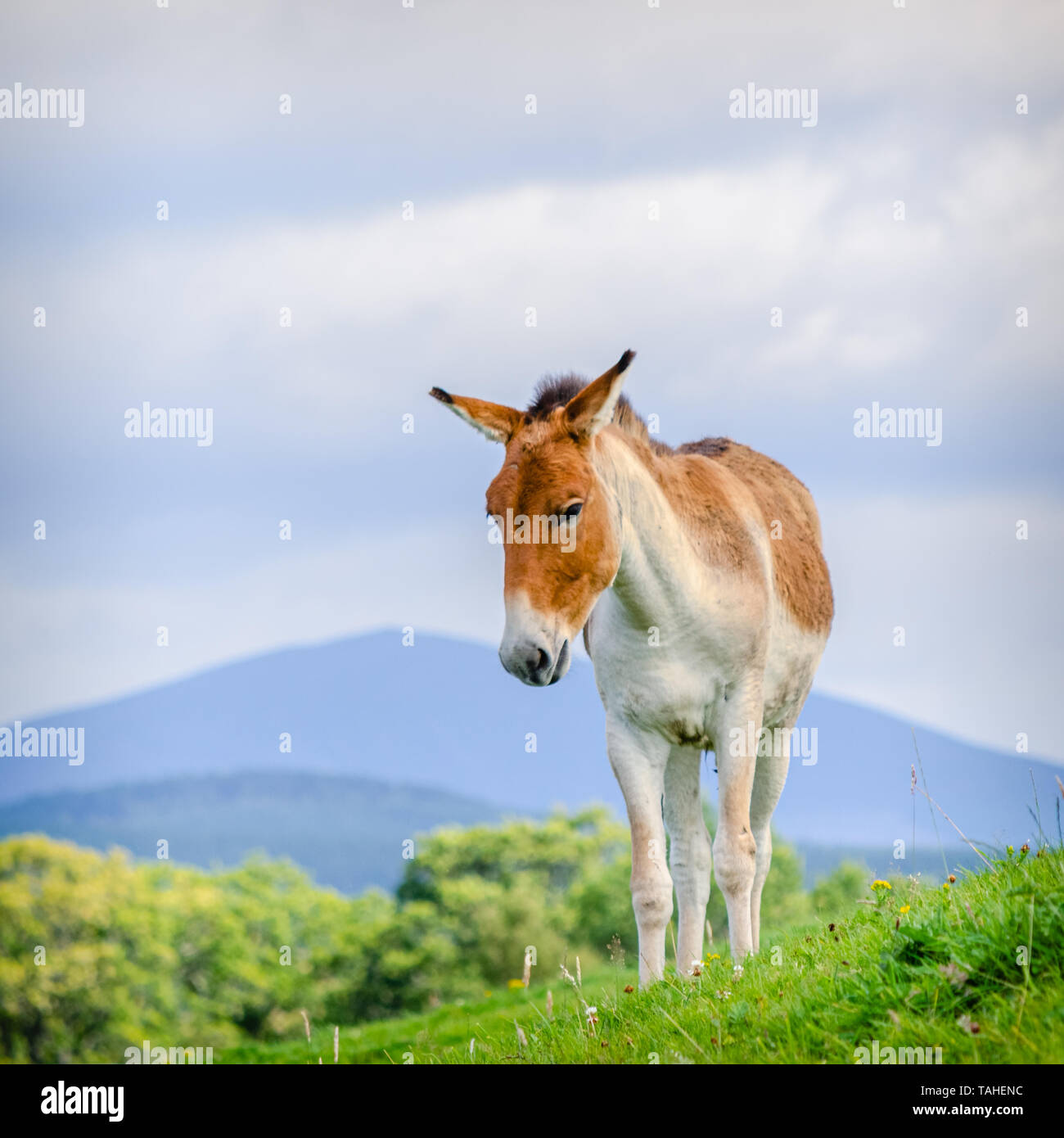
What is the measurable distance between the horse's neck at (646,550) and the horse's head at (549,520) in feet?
1.14

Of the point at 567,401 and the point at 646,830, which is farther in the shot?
the point at 646,830

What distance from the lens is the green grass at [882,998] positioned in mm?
4984

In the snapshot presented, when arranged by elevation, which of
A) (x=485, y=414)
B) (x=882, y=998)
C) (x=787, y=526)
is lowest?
(x=882, y=998)

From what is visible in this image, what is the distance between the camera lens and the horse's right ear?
23.9 ft

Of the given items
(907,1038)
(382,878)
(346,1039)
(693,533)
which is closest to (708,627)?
(693,533)

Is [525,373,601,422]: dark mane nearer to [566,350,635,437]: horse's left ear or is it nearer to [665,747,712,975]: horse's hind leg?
[566,350,635,437]: horse's left ear

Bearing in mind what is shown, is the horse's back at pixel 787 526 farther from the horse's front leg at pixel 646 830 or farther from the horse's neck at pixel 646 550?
the horse's front leg at pixel 646 830

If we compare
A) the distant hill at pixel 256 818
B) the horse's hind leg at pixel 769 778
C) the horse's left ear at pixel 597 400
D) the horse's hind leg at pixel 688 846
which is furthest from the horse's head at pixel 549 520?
the distant hill at pixel 256 818

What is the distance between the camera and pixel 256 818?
191125mm

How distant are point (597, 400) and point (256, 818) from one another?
194 metres

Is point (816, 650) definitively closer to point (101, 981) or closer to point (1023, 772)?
point (1023, 772)

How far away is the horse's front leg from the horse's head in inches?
58.9

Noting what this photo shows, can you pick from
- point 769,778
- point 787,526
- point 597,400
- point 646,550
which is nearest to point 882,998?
point 646,550

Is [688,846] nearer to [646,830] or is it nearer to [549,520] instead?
[646,830]
